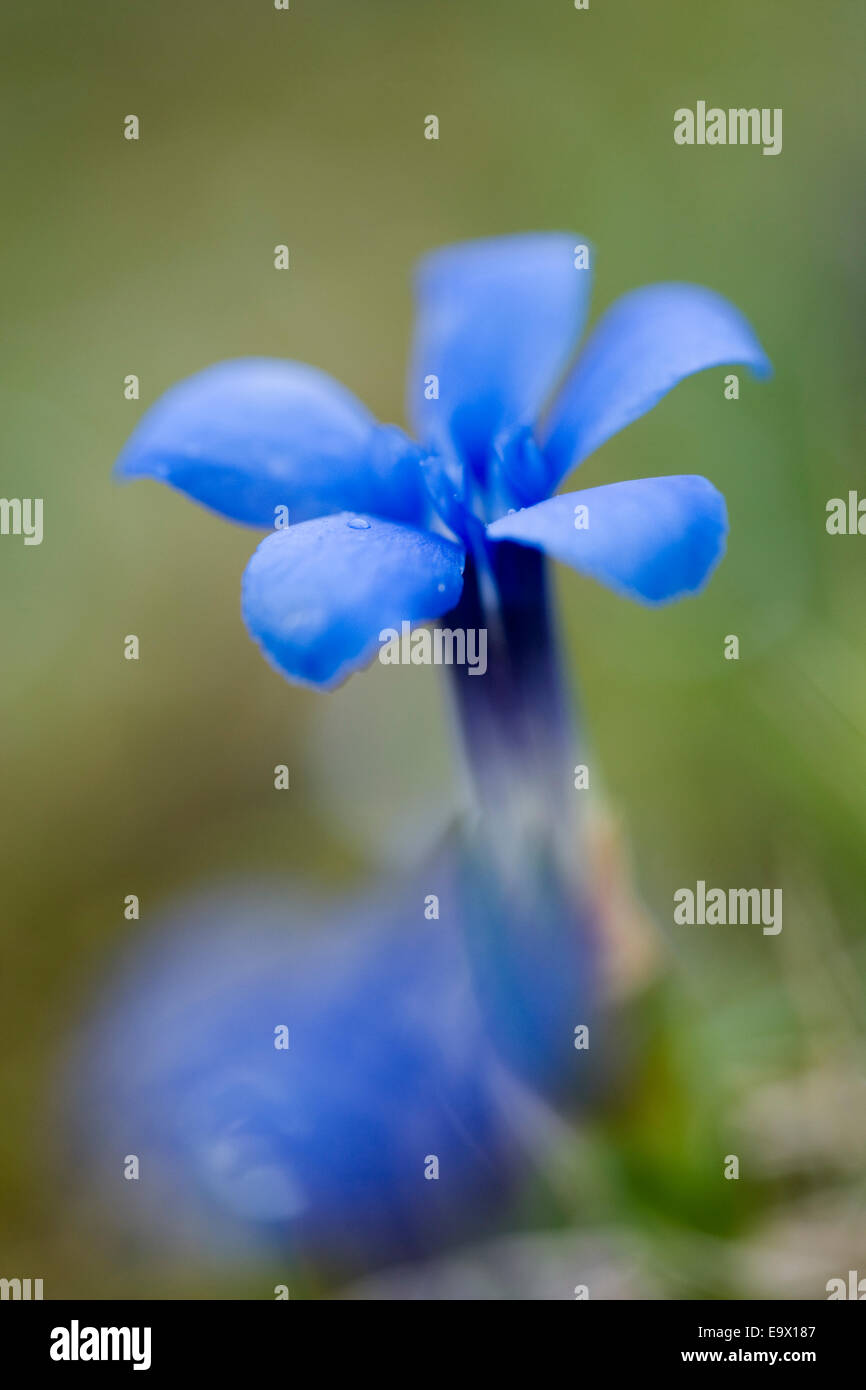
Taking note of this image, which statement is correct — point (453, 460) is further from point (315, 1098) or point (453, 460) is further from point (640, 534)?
point (315, 1098)

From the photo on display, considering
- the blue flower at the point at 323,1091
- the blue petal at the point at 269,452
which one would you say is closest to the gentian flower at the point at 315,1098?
the blue flower at the point at 323,1091

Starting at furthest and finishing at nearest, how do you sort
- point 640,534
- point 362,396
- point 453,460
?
1. point 362,396
2. point 453,460
3. point 640,534

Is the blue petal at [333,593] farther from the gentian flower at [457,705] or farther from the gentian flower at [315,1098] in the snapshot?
the gentian flower at [315,1098]

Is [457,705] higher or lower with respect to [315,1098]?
higher

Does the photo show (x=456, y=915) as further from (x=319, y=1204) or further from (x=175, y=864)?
(x=175, y=864)

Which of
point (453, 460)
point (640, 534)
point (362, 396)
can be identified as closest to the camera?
point (640, 534)

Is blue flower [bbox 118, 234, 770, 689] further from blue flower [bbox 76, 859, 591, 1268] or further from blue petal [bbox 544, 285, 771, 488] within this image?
blue flower [bbox 76, 859, 591, 1268]

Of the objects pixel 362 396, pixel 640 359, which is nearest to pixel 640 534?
pixel 640 359

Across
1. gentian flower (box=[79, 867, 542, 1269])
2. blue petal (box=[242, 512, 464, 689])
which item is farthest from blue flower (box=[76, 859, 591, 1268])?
blue petal (box=[242, 512, 464, 689])
